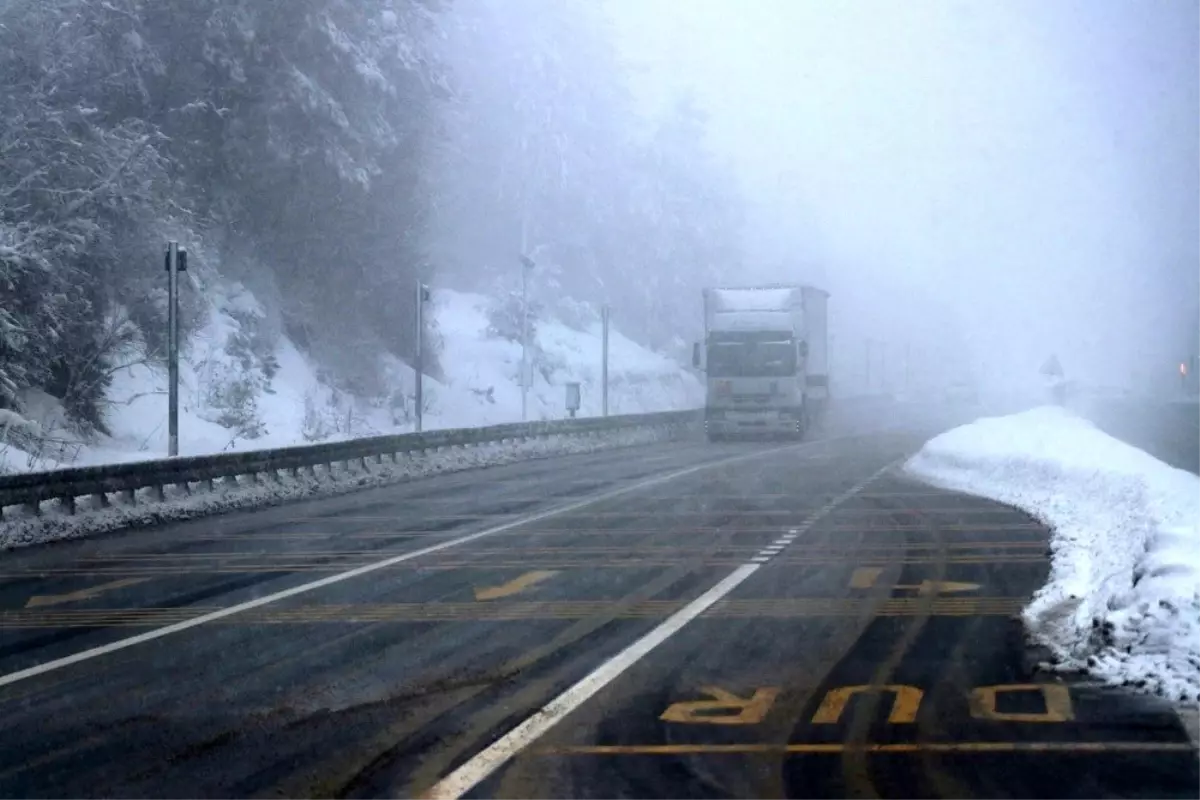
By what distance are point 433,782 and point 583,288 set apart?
244 ft

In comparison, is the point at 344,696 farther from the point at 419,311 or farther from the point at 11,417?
the point at 419,311

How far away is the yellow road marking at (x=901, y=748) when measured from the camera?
7359 millimetres

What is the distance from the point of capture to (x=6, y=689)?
9312 millimetres

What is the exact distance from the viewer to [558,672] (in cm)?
948

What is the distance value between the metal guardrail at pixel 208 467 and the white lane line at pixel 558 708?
10802 mm

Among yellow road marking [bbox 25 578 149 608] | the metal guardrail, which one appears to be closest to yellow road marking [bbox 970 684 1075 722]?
yellow road marking [bbox 25 578 149 608]

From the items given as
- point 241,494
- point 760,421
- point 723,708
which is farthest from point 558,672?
point 760,421

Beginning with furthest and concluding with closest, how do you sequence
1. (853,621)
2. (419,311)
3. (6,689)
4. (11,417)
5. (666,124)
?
(666,124) → (419,311) → (11,417) → (853,621) → (6,689)

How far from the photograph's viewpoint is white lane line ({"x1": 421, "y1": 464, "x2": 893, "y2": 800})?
22.6 feet

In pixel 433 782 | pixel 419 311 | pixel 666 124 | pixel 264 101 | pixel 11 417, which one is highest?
pixel 666 124

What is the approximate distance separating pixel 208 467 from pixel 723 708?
56.2ft

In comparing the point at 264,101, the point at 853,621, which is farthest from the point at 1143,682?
the point at 264,101

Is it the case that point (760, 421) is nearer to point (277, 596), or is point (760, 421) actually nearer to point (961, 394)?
point (277, 596)

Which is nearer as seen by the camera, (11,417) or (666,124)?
(11,417)
